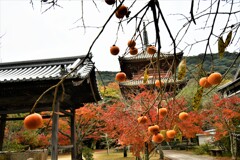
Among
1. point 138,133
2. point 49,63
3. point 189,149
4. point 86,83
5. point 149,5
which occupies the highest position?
point 49,63

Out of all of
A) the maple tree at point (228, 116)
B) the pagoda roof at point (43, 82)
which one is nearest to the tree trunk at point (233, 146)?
the maple tree at point (228, 116)

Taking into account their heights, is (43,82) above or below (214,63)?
below

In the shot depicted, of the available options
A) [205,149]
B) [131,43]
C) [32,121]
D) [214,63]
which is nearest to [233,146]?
[205,149]

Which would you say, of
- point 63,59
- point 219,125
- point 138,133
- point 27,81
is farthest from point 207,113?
point 27,81

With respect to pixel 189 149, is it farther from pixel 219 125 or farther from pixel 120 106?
pixel 120 106

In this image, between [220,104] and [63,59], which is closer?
[63,59]

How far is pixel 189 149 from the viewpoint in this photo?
59.5 feet

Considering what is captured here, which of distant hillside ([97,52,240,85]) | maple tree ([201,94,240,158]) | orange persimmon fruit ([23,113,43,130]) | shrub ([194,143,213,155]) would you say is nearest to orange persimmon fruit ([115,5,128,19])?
distant hillside ([97,52,240,85])

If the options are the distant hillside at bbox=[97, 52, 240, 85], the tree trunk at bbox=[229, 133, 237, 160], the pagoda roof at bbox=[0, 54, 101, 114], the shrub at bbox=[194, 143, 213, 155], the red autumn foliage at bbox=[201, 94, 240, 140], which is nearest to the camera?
the distant hillside at bbox=[97, 52, 240, 85]

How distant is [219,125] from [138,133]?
580 cm

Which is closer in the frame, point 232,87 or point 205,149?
point 232,87

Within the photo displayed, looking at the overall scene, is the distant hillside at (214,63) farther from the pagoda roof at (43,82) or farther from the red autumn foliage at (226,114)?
the red autumn foliage at (226,114)

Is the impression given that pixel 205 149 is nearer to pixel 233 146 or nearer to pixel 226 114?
pixel 233 146

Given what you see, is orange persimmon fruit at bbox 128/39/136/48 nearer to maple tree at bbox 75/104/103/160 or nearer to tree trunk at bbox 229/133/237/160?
maple tree at bbox 75/104/103/160
